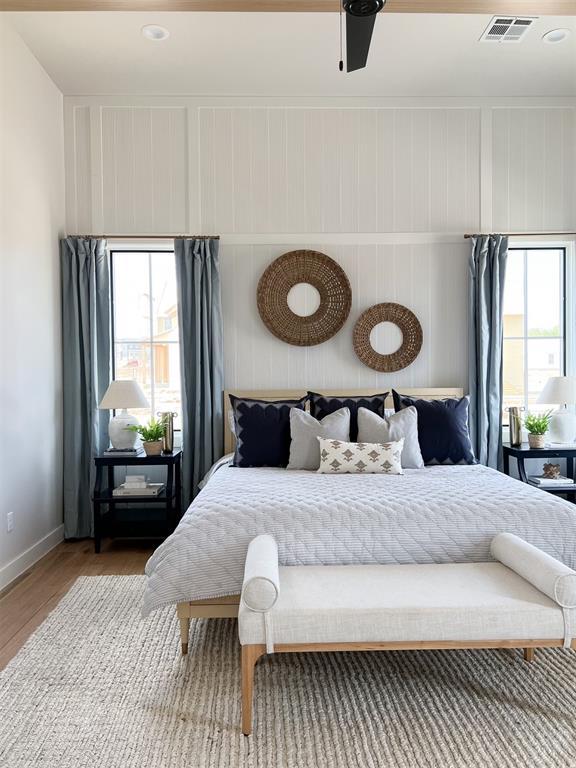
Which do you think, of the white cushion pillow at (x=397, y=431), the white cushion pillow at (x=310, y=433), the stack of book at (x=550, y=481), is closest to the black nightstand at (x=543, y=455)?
the stack of book at (x=550, y=481)

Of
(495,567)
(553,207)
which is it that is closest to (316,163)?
(553,207)

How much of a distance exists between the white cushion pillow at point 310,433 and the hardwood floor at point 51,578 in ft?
4.05

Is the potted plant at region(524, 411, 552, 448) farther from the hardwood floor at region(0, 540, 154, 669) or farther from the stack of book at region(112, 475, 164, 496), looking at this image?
the hardwood floor at region(0, 540, 154, 669)

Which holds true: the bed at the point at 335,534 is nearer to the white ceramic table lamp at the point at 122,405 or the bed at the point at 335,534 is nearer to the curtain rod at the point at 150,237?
the white ceramic table lamp at the point at 122,405

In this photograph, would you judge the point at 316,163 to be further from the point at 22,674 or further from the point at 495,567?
the point at 22,674

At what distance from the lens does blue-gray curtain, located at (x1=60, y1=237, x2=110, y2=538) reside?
452cm

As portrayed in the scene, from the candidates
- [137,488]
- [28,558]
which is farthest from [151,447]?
[28,558]

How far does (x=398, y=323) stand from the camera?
4.75 meters

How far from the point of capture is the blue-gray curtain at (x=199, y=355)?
180 inches

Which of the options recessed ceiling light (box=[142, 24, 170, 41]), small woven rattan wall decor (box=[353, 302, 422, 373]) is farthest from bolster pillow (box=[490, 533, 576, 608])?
recessed ceiling light (box=[142, 24, 170, 41])

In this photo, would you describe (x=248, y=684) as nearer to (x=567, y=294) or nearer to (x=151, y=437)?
(x=151, y=437)

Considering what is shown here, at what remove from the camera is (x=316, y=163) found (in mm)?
4746

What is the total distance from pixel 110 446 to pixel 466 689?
319cm

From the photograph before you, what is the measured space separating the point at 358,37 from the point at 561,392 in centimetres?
295
